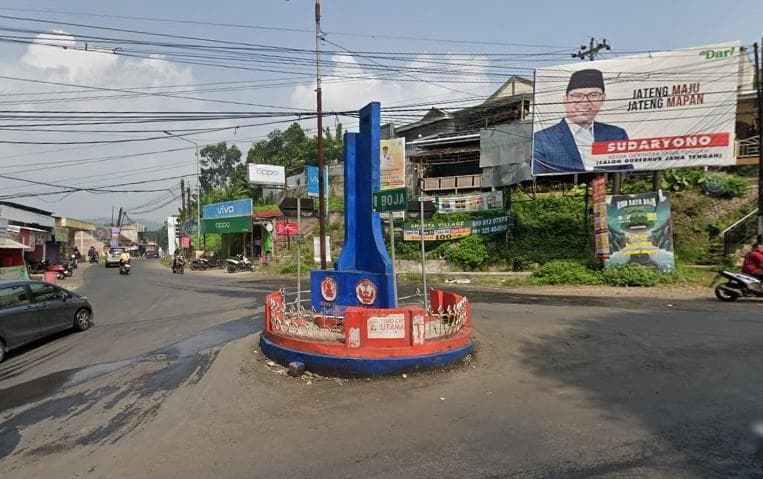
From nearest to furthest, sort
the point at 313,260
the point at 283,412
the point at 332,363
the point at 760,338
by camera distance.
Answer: the point at 283,412, the point at 332,363, the point at 760,338, the point at 313,260

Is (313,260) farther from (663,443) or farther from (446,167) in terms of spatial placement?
(663,443)

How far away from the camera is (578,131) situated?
19.7m

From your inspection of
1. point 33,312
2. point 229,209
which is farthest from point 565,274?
point 229,209

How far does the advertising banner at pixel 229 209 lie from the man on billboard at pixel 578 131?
24.0m

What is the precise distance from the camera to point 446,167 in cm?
3491

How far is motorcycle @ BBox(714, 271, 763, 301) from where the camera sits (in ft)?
43.5

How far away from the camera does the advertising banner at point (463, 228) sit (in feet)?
81.2

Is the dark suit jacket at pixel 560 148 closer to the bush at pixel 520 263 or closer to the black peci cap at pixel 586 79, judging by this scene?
the black peci cap at pixel 586 79

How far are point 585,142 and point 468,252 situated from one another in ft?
25.8

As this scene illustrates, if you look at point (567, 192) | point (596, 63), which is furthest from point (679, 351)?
point (567, 192)

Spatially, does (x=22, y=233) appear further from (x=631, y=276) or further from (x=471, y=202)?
(x=631, y=276)

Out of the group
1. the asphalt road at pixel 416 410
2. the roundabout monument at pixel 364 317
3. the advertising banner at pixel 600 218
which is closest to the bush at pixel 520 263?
the advertising banner at pixel 600 218

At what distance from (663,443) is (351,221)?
6.88m

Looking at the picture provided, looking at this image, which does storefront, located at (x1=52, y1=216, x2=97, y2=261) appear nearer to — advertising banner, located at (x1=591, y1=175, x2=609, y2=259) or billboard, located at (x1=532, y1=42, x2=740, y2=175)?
billboard, located at (x1=532, y1=42, x2=740, y2=175)
